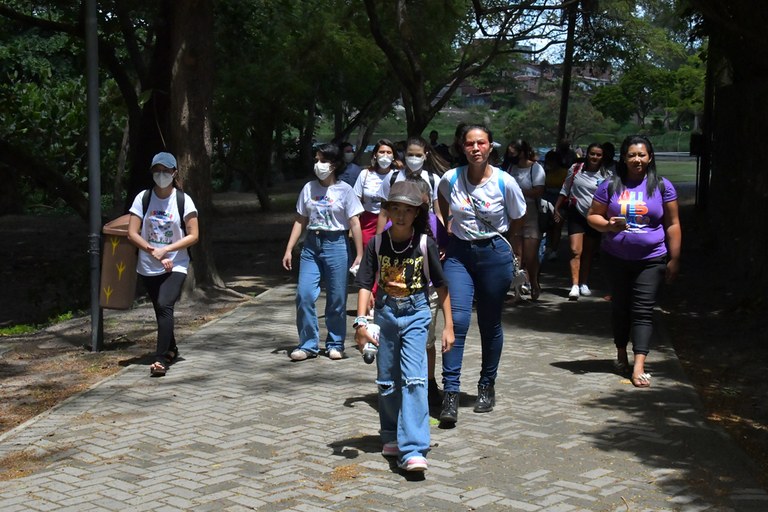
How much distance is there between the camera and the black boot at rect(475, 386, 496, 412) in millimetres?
7289

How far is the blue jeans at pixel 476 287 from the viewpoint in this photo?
698 centimetres

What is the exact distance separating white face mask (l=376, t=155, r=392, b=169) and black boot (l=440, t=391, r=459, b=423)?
3.76 meters

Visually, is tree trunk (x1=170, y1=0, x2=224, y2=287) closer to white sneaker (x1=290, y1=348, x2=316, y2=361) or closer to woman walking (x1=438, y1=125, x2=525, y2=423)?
white sneaker (x1=290, y1=348, x2=316, y2=361)

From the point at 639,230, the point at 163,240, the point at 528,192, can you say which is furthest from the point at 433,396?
the point at 528,192

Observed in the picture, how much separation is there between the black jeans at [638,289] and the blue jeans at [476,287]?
4.40 ft

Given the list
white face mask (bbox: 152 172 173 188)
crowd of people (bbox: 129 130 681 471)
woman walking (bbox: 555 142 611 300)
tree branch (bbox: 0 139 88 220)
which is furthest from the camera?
tree branch (bbox: 0 139 88 220)

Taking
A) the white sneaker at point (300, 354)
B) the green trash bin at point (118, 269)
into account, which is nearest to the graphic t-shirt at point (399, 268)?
the white sneaker at point (300, 354)

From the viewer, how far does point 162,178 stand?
8.40 meters

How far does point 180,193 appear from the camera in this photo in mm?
8602

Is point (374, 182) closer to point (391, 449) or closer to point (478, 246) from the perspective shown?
point (478, 246)

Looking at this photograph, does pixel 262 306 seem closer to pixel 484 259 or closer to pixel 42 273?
pixel 484 259

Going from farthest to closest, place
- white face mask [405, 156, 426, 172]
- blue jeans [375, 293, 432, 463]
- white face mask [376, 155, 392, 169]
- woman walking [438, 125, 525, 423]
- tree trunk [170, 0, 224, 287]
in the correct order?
tree trunk [170, 0, 224, 287]
white face mask [376, 155, 392, 169]
white face mask [405, 156, 426, 172]
woman walking [438, 125, 525, 423]
blue jeans [375, 293, 432, 463]

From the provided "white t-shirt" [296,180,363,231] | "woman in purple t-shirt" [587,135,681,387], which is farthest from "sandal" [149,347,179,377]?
"woman in purple t-shirt" [587,135,681,387]

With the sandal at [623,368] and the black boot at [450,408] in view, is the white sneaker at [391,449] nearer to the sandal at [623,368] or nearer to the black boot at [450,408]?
the black boot at [450,408]
